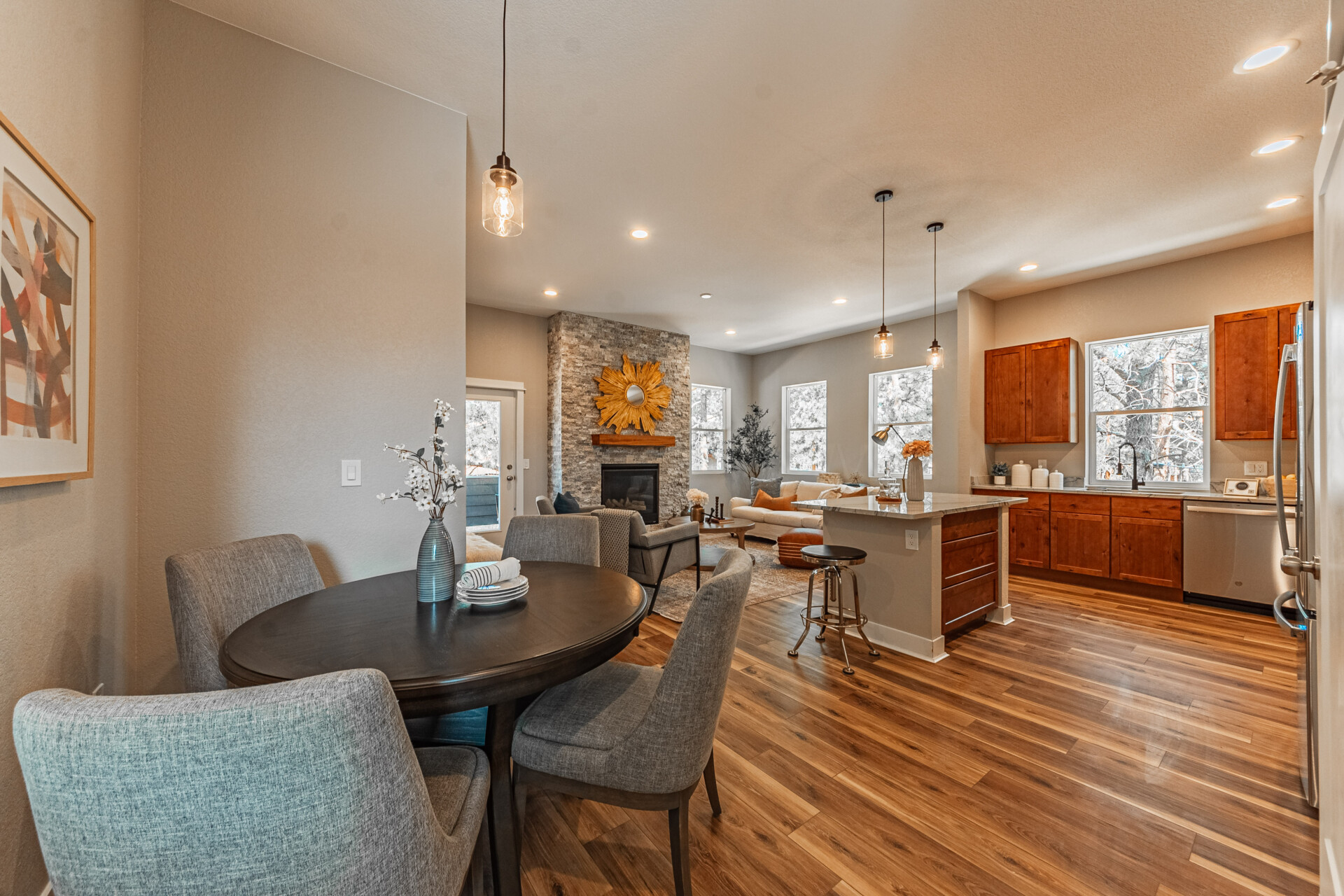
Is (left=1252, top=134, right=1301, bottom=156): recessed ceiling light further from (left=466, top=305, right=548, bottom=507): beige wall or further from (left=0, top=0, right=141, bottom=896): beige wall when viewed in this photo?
(left=466, top=305, right=548, bottom=507): beige wall

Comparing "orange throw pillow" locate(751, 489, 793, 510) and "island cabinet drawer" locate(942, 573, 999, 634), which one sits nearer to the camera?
"island cabinet drawer" locate(942, 573, 999, 634)

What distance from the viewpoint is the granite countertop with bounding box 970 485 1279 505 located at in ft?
12.8

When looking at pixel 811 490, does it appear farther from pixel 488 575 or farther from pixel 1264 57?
pixel 488 575

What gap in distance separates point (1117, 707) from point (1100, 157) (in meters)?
2.92

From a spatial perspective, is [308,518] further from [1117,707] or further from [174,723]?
[1117,707]

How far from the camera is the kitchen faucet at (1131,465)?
4766 millimetres

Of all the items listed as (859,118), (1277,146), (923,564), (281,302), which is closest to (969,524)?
(923,564)

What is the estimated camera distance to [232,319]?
1992 millimetres

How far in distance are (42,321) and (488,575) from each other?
1.17m

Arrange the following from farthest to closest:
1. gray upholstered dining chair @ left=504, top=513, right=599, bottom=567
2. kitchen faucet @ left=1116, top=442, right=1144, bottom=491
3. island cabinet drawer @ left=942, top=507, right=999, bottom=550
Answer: kitchen faucet @ left=1116, top=442, right=1144, bottom=491
island cabinet drawer @ left=942, top=507, right=999, bottom=550
gray upholstered dining chair @ left=504, top=513, right=599, bottom=567

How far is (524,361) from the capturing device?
20.9 ft

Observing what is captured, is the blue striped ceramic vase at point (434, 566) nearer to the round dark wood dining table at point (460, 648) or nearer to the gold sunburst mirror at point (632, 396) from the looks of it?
the round dark wood dining table at point (460, 648)

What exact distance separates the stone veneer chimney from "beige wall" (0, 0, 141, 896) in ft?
14.7

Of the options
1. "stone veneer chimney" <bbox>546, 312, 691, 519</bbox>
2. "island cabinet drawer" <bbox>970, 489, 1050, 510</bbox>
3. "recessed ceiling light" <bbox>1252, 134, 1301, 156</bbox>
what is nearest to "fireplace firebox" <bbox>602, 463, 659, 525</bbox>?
"stone veneer chimney" <bbox>546, 312, 691, 519</bbox>
